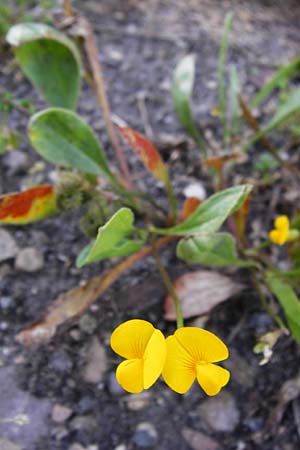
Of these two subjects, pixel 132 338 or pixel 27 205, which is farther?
pixel 27 205

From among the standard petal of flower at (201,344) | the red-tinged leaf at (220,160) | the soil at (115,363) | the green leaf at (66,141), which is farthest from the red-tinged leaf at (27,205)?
the standard petal of flower at (201,344)

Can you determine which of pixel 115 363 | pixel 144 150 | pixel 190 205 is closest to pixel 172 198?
pixel 190 205

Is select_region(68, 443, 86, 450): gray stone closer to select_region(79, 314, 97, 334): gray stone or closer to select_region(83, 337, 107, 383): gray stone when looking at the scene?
select_region(83, 337, 107, 383): gray stone

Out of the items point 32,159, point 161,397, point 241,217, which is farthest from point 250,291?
point 32,159

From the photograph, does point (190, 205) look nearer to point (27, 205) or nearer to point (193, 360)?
point (27, 205)

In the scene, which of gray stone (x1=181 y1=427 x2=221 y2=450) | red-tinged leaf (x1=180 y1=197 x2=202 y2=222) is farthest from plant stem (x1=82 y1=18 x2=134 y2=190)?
gray stone (x1=181 y1=427 x2=221 y2=450)

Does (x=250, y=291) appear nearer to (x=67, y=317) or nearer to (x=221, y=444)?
(x=221, y=444)

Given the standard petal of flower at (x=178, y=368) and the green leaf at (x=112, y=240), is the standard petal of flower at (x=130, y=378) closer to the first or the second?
the standard petal of flower at (x=178, y=368)
